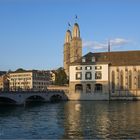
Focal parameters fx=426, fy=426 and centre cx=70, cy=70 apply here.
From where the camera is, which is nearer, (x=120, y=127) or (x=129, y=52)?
(x=120, y=127)

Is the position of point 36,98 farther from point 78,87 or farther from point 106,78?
point 106,78

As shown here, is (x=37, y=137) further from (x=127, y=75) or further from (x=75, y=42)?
(x=75, y=42)

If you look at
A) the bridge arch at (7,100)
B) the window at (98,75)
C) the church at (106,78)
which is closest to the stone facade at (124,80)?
the church at (106,78)

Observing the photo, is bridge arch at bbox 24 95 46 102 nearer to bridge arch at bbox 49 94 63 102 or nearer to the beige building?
bridge arch at bbox 49 94 63 102

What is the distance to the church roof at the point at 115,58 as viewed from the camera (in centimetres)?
13825

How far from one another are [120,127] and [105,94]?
8555 cm

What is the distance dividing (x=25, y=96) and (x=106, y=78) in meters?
36.2

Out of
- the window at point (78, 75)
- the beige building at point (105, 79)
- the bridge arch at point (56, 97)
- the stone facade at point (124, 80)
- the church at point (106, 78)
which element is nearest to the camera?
the church at point (106, 78)

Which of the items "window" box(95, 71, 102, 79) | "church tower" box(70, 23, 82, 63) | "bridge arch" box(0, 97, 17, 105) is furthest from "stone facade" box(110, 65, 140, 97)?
"church tower" box(70, 23, 82, 63)

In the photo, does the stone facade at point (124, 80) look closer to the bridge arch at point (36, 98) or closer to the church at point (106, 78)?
the church at point (106, 78)

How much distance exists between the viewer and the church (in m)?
135

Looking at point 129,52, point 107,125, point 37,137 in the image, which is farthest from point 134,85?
point 37,137

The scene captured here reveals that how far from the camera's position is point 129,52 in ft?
470

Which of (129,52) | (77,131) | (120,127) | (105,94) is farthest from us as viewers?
(129,52)
